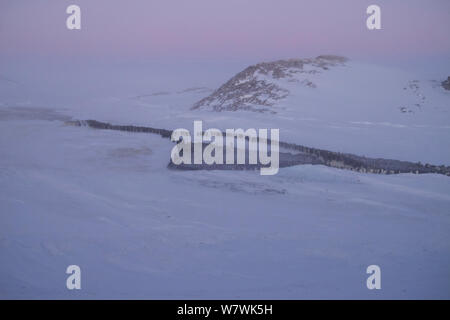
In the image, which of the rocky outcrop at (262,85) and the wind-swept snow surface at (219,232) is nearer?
the wind-swept snow surface at (219,232)

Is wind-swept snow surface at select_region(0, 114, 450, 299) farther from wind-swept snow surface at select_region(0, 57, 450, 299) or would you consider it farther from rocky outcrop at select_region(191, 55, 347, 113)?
rocky outcrop at select_region(191, 55, 347, 113)

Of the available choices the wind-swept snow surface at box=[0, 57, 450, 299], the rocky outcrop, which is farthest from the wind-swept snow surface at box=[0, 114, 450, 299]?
the rocky outcrop

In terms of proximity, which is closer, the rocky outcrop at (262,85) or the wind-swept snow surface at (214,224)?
the wind-swept snow surface at (214,224)

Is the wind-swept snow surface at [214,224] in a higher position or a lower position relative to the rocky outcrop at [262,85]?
lower

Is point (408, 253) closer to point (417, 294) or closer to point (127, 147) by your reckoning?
point (417, 294)

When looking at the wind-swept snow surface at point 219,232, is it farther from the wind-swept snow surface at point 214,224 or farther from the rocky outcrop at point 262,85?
the rocky outcrop at point 262,85

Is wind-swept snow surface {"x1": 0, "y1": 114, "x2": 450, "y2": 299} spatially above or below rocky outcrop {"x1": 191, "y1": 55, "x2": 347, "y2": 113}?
below

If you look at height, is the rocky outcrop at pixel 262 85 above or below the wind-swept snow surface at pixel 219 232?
above

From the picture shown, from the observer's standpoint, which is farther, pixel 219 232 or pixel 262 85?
pixel 262 85

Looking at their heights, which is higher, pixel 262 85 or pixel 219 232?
pixel 262 85

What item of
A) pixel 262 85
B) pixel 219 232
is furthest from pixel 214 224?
pixel 262 85

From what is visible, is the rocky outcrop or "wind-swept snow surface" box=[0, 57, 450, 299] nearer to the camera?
"wind-swept snow surface" box=[0, 57, 450, 299]

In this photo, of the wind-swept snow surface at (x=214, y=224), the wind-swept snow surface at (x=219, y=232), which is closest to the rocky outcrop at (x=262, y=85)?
the wind-swept snow surface at (x=214, y=224)

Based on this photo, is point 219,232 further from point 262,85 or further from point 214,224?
point 262,85
